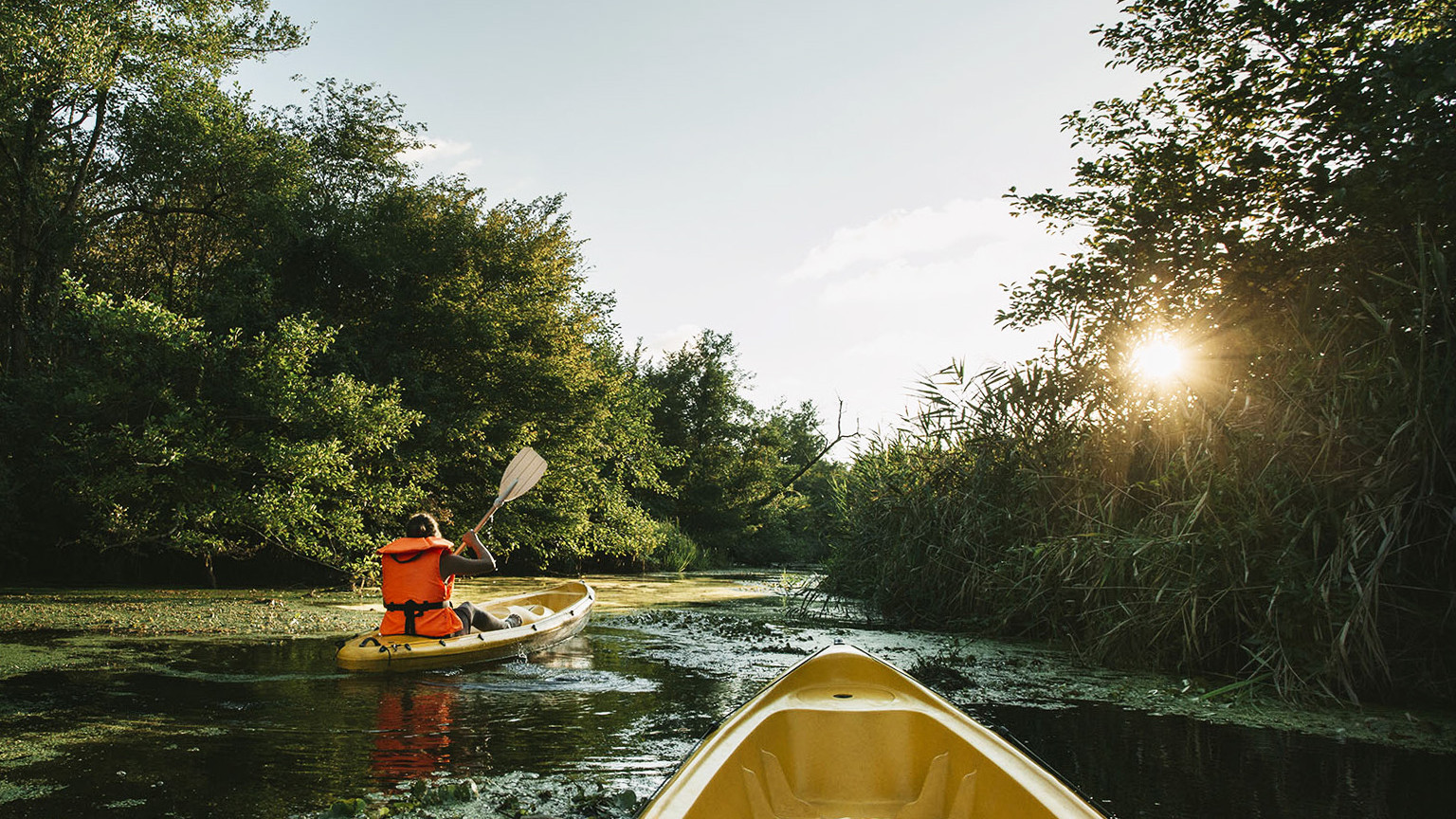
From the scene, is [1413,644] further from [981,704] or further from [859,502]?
[859,502]

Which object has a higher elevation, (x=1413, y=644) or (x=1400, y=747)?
(x=1413, y=644)

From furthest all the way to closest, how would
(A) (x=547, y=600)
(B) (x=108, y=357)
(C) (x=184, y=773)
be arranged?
(B) (x=108, y=357) < (A) (x=547, y=600) < (C) (x=184, y=773)

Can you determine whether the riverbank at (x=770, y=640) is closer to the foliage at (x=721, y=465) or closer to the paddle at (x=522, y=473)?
the paddle at (x=522, y=473)

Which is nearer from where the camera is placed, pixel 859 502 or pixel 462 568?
pixel 462 568

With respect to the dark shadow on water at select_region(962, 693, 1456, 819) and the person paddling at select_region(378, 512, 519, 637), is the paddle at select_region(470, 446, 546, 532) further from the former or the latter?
the dark shadow on water at select_region(962, 693, 1456, 819)

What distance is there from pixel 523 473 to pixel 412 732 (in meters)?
4.39

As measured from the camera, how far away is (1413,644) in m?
5.05

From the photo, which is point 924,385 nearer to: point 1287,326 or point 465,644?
point 1287,326

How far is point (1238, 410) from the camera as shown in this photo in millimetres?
6031

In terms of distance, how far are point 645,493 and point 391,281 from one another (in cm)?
1447

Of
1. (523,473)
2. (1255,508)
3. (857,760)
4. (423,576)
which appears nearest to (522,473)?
(523,473)

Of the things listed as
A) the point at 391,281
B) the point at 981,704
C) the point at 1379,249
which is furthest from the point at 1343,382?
the point at 391,281

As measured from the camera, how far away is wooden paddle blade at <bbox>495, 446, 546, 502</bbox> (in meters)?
8.45

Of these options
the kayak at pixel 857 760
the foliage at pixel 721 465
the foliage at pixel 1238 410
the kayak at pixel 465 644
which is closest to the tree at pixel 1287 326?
the foliage at pixel 1238 410
